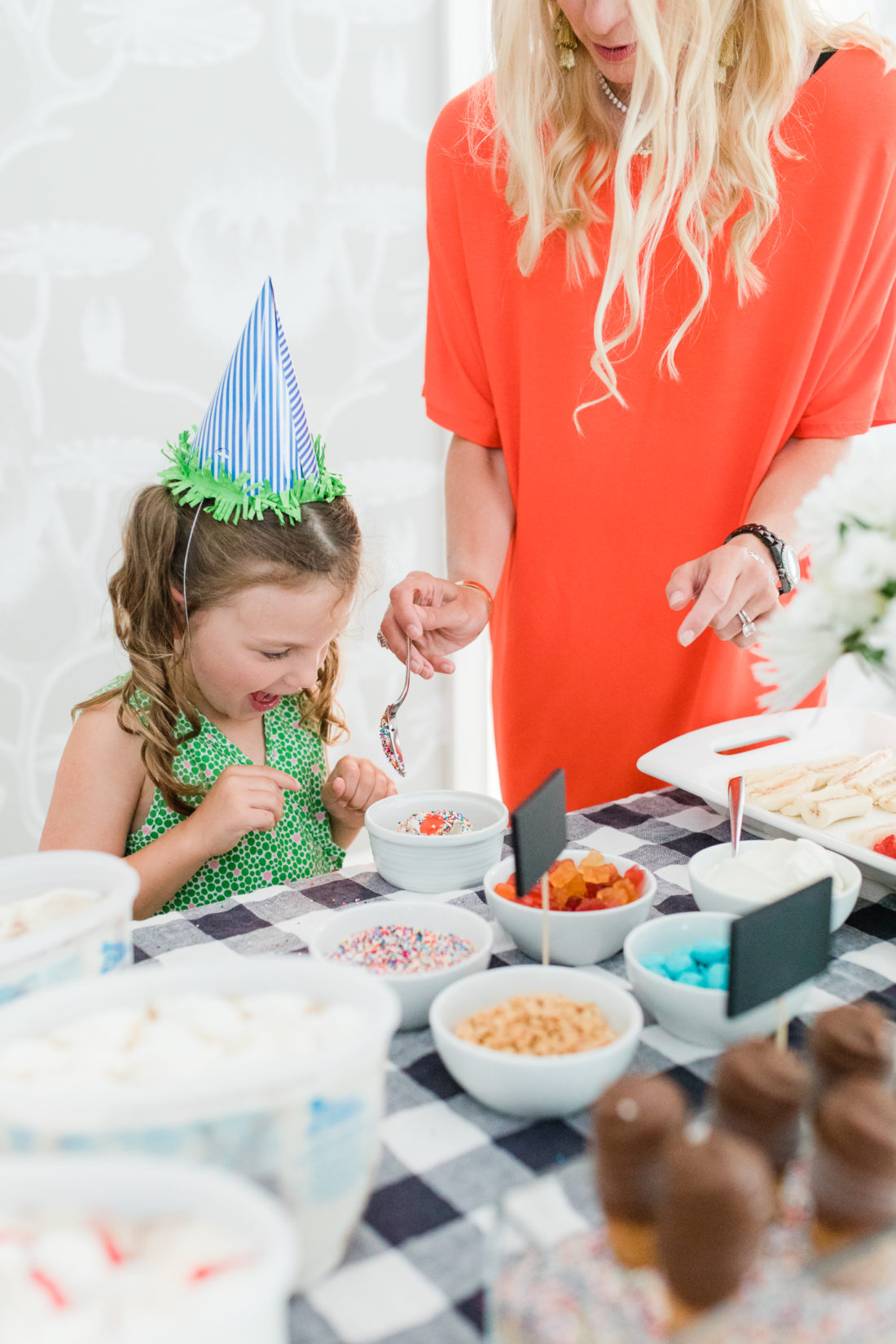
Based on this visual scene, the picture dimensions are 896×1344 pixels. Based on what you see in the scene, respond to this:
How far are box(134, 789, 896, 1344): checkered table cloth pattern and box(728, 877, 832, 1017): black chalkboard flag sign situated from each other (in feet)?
0.45

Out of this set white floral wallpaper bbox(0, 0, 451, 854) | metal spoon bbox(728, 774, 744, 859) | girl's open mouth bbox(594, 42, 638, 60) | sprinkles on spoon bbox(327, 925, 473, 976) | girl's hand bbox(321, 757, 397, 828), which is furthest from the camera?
white floral wallpaper bbox(0, 0, 451, 854)

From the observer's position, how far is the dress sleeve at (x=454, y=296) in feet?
5.67

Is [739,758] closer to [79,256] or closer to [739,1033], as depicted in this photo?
[739,1033]

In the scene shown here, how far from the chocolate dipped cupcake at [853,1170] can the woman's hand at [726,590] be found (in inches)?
27.8

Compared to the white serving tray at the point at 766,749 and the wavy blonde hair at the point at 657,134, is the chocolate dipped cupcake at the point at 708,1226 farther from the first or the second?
the wavy blonde hair at the point at 657,134

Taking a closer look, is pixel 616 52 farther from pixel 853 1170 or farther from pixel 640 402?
pixel 853 1170

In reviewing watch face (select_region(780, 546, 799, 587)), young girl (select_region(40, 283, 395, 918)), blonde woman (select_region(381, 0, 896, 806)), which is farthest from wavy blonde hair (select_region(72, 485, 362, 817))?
watch face (select_region(780, 546, 799, 587))

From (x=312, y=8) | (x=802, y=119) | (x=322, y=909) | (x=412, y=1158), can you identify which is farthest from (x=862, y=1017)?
(x=312, y=8)

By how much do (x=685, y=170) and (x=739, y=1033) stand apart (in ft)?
3.85

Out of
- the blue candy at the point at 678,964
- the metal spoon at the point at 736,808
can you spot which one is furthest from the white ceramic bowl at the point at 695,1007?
the metal spoon at the point at 736,808

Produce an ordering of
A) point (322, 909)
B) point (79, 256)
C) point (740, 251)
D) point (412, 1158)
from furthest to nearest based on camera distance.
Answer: point (79, 256)
point (740, 251)
point (322, 909)
point (412, 1158)

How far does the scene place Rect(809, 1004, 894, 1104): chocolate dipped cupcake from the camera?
0.73m

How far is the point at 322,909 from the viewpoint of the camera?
1.21 m

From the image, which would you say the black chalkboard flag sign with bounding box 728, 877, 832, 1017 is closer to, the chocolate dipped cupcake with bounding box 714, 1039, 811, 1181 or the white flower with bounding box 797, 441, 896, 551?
the chocolate dipped cupcake with bounding box 714, 1039, 811, 1181
